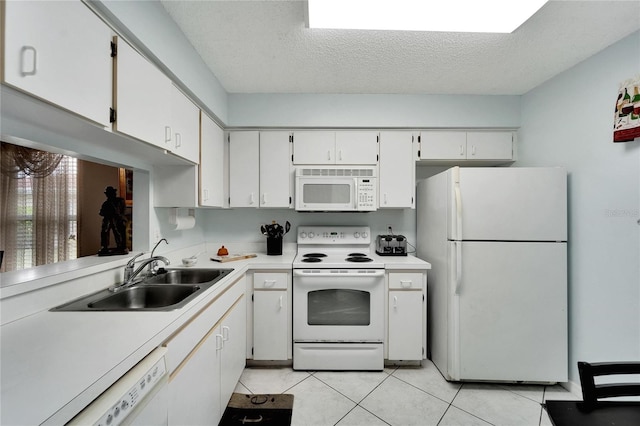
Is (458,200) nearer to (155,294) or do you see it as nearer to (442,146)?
(442,146)

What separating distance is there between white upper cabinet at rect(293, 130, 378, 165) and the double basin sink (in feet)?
4.30

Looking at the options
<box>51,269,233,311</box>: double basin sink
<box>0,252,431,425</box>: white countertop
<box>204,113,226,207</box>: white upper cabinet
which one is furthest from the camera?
<box>204,113,226,207</box>: white upper cabinet

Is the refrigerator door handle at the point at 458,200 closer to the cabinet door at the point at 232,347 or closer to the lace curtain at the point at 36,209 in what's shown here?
the cabinet door at the point at 232,347

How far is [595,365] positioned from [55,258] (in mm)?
3949

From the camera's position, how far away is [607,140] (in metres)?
1.75

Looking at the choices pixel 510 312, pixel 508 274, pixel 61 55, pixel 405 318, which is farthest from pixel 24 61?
pixel 510 312

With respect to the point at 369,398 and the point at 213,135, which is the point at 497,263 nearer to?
the point at 369,398

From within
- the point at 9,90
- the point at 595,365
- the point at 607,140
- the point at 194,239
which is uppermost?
the point at 607,140

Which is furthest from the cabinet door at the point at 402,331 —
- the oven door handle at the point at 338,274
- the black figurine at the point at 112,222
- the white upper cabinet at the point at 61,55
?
the white upper cabinet at the point at 61,55

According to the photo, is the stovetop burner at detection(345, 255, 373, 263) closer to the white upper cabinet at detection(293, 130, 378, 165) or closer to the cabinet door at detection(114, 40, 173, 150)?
the white upper cabinet at detection(293, 130, 378, 165)

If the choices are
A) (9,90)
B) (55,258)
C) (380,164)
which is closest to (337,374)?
(380,164)

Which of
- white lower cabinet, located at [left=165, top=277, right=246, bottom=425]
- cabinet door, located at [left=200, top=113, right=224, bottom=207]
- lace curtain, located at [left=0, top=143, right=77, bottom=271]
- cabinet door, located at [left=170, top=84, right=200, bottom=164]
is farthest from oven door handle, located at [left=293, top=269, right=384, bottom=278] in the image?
lace curtain, located at [left=0, top=143, right=77, bottom=271]

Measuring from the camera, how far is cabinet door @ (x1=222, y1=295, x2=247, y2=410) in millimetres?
1644

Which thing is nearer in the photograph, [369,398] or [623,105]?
[623,105]
